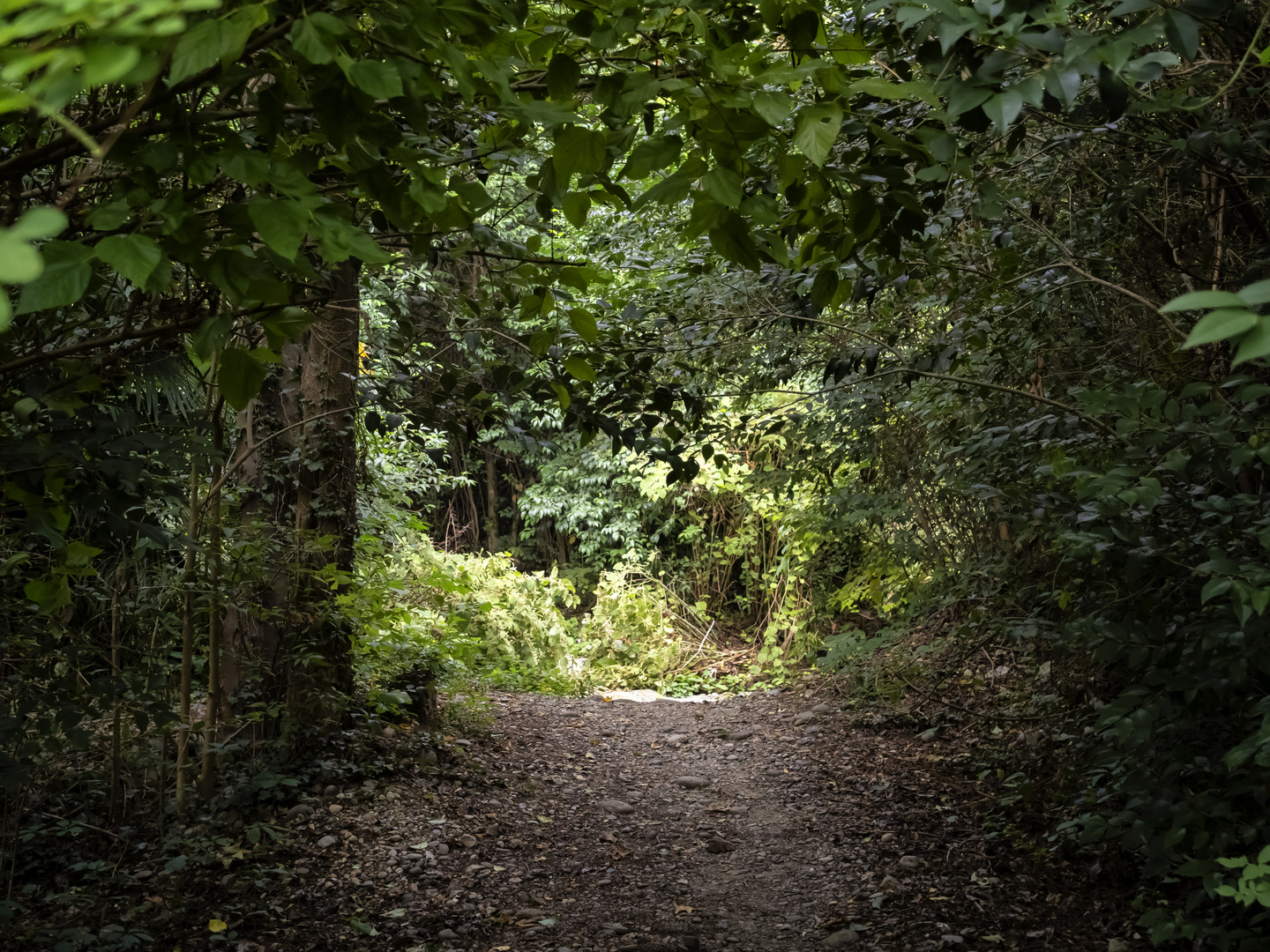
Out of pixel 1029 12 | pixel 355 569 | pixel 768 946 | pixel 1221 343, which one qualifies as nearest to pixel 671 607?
pixel 355 569

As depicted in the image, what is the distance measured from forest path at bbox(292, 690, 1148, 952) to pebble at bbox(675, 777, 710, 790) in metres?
0.02

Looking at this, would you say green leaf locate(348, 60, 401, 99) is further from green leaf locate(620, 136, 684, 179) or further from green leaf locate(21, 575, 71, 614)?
green leaf locate(21, 575, 71, 614)

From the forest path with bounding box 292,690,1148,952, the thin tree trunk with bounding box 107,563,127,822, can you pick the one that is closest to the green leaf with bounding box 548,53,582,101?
the thin tree trunk with bounding box 107,563,127,822

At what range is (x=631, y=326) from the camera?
361cm

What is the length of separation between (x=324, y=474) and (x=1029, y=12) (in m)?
4.11

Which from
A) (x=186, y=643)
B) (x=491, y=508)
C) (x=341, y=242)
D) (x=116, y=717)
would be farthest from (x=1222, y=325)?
(x=491, y=508)

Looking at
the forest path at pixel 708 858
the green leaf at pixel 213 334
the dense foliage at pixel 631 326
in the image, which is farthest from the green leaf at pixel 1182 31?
the forest path at pixel 708 858

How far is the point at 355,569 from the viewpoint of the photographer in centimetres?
493

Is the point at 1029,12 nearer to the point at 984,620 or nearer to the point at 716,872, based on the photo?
the point at 984,620

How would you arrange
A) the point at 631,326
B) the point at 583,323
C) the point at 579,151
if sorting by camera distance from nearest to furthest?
the point at 579,151 → the point at 583,323 → the point at 631,326

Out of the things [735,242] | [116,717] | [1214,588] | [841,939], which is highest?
[735,242]

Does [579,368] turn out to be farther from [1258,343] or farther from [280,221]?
[1258,343]

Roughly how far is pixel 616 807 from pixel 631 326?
3038 millimetres

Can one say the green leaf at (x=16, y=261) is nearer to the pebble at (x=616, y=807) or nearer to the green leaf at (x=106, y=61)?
the green leaf at (x=106, y=61)
